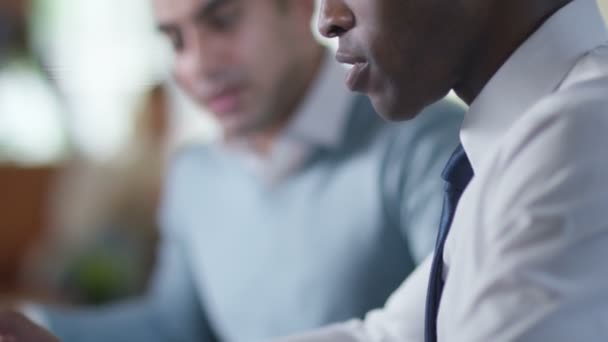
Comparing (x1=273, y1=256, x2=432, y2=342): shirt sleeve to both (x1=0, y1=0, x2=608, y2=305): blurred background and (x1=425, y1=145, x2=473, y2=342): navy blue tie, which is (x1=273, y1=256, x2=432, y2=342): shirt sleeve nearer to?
(x1=425, y1=145, x2=473, y2=342): navy blue tie

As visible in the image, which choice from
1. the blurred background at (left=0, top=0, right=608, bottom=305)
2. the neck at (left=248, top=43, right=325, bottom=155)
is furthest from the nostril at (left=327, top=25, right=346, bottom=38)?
the blurred background at (left=0, top=0, right=608, bottom=305)

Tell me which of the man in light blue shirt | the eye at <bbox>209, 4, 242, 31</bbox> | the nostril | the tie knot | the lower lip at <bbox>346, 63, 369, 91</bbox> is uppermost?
the nostril

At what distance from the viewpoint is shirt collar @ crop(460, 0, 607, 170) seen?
0.34 metres

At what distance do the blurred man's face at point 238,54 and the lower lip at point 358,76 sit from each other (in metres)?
0.29

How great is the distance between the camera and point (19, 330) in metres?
0.47

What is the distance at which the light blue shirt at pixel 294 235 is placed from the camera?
0.54m

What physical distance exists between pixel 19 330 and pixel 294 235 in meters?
0.27

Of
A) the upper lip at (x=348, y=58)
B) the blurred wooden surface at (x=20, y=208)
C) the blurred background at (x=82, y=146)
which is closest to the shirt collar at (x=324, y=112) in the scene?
the upper lip at (x=348, y=58)

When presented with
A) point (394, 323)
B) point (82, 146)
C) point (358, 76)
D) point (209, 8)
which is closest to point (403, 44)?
point (358, 76)

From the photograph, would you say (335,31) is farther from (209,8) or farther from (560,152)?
(209,8)

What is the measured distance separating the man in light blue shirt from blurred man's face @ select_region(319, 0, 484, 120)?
0.15 meters

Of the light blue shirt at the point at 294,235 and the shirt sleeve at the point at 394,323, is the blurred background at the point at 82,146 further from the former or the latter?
the shirt sleeve at the point at 394,323

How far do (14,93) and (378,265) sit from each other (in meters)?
1.83

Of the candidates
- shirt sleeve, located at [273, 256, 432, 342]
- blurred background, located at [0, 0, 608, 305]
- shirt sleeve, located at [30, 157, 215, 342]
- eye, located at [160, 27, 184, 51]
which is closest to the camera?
shirt sleeve, located at [273, 256, 432, 342]
